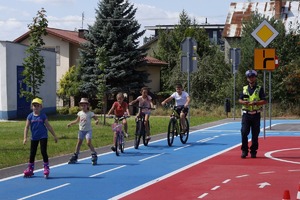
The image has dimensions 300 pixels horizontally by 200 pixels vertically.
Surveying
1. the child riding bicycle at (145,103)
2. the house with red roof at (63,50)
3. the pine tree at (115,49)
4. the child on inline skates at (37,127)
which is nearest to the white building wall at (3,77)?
the pine tree at (115,49)

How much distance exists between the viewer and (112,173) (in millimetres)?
13703

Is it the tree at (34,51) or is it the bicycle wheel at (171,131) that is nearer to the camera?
the bicycle wheel at (171,131)

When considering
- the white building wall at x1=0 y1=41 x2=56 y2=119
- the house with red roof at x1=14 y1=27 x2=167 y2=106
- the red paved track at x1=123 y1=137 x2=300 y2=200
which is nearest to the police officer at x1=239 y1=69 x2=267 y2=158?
the red paved track at x1=123 y1=137 x2=300 y2=200

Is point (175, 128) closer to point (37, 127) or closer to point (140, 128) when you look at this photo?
point (140, 128)

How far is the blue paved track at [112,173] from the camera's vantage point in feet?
36.8

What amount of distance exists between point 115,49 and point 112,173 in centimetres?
3444

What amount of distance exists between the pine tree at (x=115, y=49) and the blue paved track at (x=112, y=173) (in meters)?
26.8

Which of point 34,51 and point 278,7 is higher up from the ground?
point 278,7

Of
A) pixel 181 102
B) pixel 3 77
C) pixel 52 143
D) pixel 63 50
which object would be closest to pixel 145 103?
pixel 181 102

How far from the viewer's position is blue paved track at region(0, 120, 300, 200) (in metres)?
11.2

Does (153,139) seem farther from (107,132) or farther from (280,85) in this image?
(280,85)

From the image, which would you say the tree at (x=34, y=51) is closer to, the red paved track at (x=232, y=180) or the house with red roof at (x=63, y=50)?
the red paved track at (x=232, y=180)

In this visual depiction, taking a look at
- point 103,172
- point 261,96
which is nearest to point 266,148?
point 261,96

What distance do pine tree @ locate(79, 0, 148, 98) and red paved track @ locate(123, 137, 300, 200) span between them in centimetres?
3086
